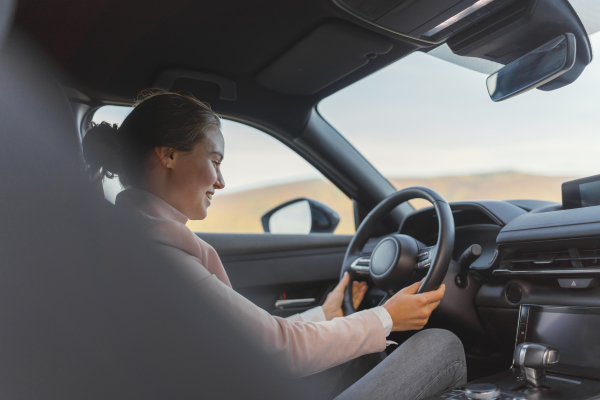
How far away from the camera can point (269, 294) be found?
7.96ft

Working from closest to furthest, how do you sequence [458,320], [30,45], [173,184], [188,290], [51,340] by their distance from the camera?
1. [51,340]
2. [188,290]
3. [173,184]
4. [458,320]
5. [30,45]

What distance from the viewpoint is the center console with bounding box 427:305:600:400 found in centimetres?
108

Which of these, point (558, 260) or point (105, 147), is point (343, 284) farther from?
point (105, 147)

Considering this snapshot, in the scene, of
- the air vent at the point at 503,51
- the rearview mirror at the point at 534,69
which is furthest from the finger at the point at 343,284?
the air vent at the point at 503,51

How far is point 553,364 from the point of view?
1.11 m

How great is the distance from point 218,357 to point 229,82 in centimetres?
181

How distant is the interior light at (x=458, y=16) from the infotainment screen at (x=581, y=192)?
72 cm

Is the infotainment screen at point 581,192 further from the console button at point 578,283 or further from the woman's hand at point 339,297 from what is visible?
the woman's hand at point 339,297

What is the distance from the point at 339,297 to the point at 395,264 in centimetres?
28

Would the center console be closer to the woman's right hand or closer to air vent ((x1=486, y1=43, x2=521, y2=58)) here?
the woman's right hand

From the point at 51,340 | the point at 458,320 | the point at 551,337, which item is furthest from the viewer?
the point at 458,320

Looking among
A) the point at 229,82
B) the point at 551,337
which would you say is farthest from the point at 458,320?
the point at 229,82

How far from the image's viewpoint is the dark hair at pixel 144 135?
46.3 inches

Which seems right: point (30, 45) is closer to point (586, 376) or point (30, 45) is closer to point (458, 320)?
point (458, 320)
